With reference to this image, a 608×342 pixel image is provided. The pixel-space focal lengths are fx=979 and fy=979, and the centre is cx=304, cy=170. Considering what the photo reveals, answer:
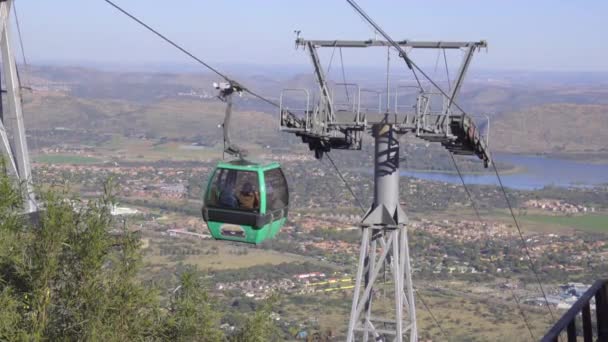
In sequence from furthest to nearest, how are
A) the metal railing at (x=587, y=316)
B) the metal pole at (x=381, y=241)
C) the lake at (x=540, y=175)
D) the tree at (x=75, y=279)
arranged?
1. the lake at (x=540, y=175)
2. the metal pole at (x=381, y=241)
3. the tree at (x=75, y=279)
4. the metal railing at (x=587, y=316)

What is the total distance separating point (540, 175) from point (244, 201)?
5516 centimetres

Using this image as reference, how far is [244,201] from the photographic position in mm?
7062

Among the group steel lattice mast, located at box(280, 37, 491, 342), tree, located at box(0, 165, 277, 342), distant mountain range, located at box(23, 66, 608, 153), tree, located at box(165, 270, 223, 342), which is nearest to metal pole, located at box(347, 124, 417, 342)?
steel lattice mast, located at box(280, 37, 491, 342)

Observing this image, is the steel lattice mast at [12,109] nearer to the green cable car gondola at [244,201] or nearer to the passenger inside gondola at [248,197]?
the green cable car gondola at [244,201]

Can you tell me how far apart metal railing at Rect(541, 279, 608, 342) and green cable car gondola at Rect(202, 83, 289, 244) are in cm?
390

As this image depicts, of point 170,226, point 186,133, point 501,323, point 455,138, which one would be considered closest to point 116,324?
point 455,138

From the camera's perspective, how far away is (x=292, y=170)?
59.8 m

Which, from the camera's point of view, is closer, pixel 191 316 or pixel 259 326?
pixel 191 316

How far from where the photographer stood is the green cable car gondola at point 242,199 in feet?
23.0

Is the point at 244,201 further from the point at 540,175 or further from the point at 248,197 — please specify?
the point at 540,175

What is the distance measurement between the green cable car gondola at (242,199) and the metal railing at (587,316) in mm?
3903

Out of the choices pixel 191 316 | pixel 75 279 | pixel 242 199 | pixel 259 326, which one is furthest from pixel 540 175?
pixel 75 279

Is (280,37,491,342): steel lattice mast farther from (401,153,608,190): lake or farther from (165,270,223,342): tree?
(401,153,608,190): lake

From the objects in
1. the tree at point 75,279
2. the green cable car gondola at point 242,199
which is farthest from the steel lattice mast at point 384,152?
the tree at point 75,279
